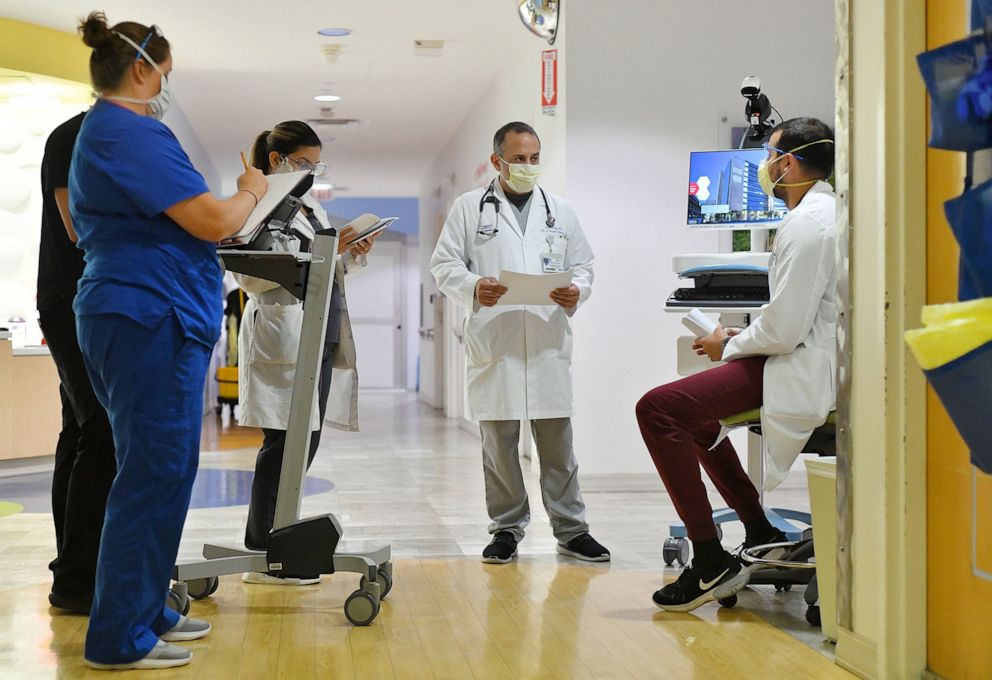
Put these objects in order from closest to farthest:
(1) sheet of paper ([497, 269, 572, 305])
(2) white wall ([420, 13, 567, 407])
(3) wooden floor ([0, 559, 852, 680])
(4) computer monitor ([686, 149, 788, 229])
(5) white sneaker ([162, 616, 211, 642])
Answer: (3) wooden floor ([0, 559, 852, 680]) < (5) white sneaker ([162, 616, 211, 642]) < (1) sheet of paper ([497, 269, 572, 305]) < (4) computer monitor ([686, 149, 788, 229]) < (2) white wall ([420, 13, 567, 407])

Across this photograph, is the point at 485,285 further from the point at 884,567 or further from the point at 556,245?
the point at 884,567

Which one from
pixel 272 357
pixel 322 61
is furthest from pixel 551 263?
pixel 322 61

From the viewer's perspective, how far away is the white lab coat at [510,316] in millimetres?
3836

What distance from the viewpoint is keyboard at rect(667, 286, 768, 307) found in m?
3.74

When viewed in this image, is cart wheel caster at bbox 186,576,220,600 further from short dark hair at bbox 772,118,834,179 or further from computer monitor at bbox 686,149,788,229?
computer monitor at bbox 686,149,788,229

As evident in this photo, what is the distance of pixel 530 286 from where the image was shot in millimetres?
3656

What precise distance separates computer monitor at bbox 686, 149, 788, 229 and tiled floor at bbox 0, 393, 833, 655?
1.18m

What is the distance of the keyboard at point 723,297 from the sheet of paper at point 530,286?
0.42 metres

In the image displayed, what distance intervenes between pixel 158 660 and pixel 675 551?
1732mm

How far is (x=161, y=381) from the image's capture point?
2.43 metres

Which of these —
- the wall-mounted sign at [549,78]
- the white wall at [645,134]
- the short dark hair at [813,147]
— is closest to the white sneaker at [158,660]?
the short dark hair at [813,147]

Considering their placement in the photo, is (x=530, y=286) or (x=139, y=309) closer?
(x=139, y=309)

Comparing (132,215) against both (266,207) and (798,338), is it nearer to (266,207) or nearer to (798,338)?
(266,207)

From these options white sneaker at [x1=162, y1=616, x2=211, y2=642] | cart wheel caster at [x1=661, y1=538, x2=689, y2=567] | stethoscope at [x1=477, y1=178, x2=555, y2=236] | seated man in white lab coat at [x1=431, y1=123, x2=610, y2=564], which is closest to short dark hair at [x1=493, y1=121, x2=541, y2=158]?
seated man in white lab coat at [x1=431, y1=123, x2=610, y2=564]
